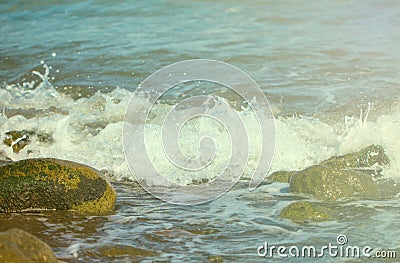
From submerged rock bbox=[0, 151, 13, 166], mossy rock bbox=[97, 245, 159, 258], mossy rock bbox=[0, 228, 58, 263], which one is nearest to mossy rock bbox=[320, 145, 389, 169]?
mossy rock bbox=[97, 245, 159, 258]

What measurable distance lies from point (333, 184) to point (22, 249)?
2.80m

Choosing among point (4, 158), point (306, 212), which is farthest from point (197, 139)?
point (306, 212)

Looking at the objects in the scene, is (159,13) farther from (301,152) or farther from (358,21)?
(301,152)

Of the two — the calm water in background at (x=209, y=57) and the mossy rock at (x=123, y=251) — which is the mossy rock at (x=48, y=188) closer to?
the calm water in background at (x=209, y=57)

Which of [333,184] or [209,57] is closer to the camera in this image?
[333,184]

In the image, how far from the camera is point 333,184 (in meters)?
5.38

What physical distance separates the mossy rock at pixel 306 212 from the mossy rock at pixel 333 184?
0.37 m

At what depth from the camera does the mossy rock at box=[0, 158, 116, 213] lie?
16.1ft

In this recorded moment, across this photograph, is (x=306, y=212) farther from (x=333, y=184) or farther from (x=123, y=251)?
(x=123, y=251)

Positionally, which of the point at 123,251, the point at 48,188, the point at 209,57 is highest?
the point at 209,57

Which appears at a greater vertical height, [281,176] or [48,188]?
[48,188]

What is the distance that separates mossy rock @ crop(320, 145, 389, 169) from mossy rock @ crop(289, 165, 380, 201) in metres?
0.71

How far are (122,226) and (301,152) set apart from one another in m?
2.62

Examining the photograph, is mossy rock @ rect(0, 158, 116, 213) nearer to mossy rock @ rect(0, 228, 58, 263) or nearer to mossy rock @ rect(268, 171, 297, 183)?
mossy rock @ rect(0, 228, 58, 263)
